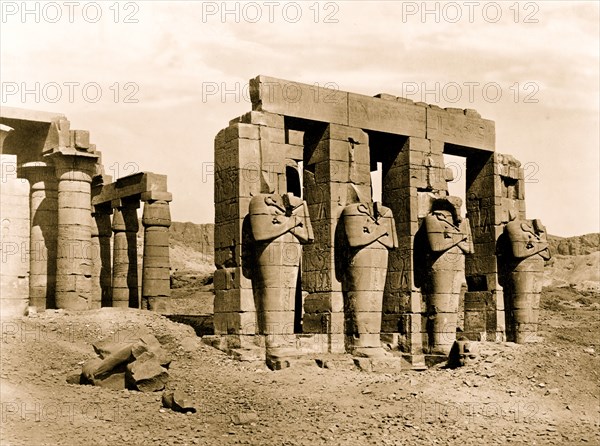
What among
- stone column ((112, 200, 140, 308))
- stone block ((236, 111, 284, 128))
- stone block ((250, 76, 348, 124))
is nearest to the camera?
stone block ((236, 111, 284, 128))

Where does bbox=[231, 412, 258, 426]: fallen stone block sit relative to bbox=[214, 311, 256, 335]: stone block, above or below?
below

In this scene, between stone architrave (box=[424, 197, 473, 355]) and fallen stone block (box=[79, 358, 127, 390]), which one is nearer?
fallen stone block (box=[79, 358, 127, 390])

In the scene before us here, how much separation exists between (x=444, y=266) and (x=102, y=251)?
519 inches

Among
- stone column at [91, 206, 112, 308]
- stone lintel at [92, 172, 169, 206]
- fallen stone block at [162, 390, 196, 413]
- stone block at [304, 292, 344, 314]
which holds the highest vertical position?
stone lintel at [92, 172, 169, 206]

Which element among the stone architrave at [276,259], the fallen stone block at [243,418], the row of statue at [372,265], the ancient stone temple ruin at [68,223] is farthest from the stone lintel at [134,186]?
the fallen stone block at [243,418]

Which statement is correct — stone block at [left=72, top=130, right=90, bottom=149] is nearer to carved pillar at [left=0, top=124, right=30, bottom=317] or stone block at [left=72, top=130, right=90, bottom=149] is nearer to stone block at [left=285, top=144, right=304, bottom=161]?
carved pillar at [left=0, top=124, right=30, bottom=317]

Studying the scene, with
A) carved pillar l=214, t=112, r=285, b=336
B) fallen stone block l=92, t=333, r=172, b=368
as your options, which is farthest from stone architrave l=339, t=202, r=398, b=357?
fallen stone block l=92, t=333, r=172, b=368

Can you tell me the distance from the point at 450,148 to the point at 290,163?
13.0 feet

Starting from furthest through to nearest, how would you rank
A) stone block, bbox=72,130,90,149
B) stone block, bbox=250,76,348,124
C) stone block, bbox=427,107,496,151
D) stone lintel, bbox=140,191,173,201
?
stone lintel, bbox=140,191,173,201
stone block, bbox=427,107,496,151
stone block, bbox=72,130,90,149
stone block, bbox=250,76,348,124

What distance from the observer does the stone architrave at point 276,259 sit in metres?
14.7

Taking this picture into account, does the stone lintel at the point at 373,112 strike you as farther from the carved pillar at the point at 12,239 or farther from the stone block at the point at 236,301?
the carved pillar at the point at 12,239

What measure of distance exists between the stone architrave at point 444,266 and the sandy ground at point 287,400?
4.80ft

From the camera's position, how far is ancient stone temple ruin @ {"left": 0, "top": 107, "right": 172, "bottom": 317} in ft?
50.4

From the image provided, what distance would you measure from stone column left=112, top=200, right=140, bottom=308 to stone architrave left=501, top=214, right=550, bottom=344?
11398 millimetres
